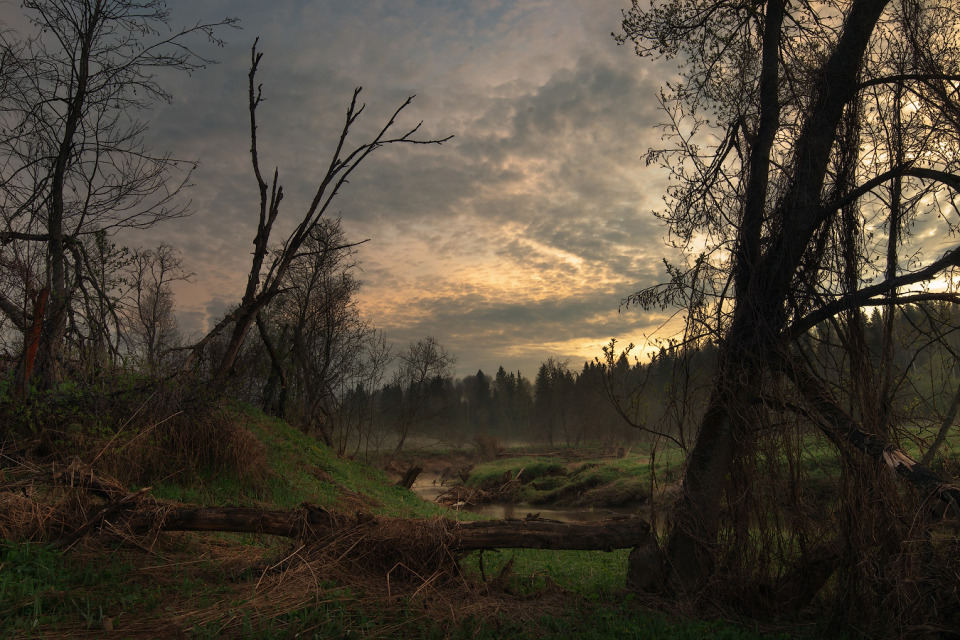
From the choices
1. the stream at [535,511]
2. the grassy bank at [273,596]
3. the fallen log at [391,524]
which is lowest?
the stream at [535,511]

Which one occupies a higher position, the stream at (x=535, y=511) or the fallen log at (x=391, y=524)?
the fallen log at (x=391, y=524)

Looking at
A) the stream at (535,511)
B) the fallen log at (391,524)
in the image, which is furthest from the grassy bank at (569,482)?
the fallen log at (391,524)

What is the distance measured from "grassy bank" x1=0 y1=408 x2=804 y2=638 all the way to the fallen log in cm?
19

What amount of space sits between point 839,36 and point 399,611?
7.24 meters

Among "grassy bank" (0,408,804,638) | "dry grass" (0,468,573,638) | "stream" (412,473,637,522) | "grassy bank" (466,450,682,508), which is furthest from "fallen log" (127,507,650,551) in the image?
"grassy bank" (466,450,682,508)

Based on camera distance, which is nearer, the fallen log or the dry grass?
the dry grass

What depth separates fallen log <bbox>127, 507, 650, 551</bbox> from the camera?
5.20m

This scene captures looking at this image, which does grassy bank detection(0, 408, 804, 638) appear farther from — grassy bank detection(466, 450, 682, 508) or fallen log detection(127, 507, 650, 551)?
grassy bank detection(466, 450, 682, 508)

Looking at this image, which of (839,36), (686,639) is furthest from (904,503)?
(839,36)

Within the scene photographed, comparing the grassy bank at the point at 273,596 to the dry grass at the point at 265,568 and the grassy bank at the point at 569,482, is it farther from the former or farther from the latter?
the grassy bank at the point at 569,482

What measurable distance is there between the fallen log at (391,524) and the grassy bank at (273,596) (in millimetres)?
190

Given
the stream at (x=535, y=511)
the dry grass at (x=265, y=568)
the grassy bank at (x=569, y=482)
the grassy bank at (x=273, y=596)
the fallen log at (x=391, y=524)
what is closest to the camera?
the grassy bank at (x=273, y=596)

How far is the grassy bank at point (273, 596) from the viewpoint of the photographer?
3.81m

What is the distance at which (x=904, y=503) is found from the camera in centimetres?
464
